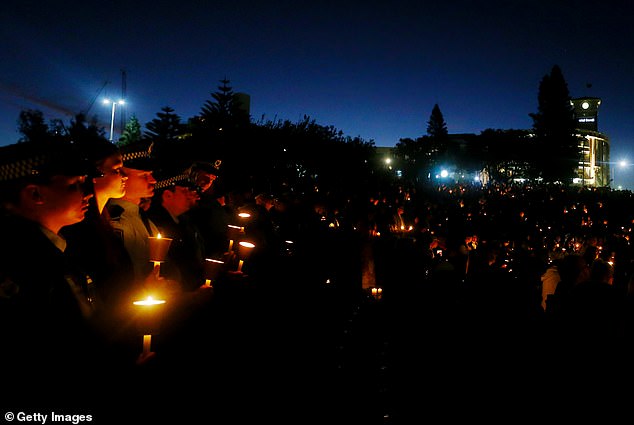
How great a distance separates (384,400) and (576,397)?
2.30m

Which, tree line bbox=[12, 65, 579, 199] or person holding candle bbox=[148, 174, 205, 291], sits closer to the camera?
person holding candle bbox=[148, 174, 205, 291]

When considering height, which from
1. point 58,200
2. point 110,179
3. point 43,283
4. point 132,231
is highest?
point 110,179

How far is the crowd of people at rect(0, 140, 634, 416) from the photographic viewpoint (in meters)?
2.10

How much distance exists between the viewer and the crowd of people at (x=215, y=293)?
2.10 m

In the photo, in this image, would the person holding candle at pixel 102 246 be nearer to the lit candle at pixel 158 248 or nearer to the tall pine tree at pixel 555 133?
the lit candle at pixel 158 248

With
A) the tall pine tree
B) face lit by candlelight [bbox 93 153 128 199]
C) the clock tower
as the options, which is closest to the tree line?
face lit by candlelight [bbox 93 153 128 199]

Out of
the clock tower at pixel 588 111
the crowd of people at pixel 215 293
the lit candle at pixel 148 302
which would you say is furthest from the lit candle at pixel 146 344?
the clock tower at pixel 588 111

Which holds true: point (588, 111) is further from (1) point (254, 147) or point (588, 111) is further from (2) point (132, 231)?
(2) point (132, 231)

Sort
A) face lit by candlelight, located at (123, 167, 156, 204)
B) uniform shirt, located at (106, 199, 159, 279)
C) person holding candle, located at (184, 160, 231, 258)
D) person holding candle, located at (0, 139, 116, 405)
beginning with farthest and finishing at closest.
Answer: person holding candle, located at (184, 160, 231, 258) → face lit by candlelight, located at (123, 167, 156, 204) → uniform shirt, located at (106, 199, 159, 279) → person holding candle, located at (0, 139, 116, 405)

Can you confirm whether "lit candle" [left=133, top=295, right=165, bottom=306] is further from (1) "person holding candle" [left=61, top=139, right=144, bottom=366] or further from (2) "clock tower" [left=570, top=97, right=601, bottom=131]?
(2) "clock tower" [left=570, top=97, right=601, bottom=131]

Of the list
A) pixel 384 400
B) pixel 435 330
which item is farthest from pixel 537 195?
pixel 384 400

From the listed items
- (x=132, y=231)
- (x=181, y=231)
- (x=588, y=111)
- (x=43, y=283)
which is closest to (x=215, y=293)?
(x=181, y=231)

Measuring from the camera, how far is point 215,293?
4.33 metres

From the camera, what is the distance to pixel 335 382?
4.71m
